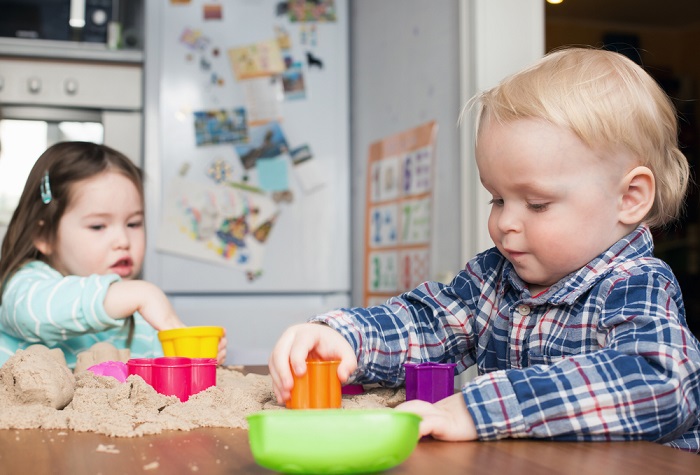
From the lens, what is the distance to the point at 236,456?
561 millimetres

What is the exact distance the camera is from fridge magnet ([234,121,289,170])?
276 centimetres

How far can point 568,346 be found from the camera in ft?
2.77

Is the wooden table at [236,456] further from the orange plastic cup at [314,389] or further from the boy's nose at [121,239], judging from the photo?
the boy's nose at [121,239]

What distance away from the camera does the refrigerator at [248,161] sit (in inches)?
106

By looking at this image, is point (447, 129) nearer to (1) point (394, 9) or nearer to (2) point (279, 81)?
(1) point (394, 9)

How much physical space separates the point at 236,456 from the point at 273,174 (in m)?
2.24

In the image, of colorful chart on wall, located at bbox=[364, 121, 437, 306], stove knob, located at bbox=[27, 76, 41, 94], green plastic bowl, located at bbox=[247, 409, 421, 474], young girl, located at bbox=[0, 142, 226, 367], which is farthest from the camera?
stove knob, located at bbox=[27, 76, 41, 94]

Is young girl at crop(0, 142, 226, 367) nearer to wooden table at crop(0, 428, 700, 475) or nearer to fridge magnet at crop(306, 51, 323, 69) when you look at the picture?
wooden table at crop(0, 428, 700, 475)

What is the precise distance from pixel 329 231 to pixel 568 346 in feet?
6.51

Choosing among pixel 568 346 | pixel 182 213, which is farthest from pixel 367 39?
pixel 568 346

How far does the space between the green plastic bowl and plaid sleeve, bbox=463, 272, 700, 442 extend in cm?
18

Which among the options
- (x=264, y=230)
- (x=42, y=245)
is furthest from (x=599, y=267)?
(x=264, y=230)

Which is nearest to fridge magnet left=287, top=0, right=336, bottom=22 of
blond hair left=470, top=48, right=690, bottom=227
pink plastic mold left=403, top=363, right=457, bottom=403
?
blond hair left=470, top=48, right=690, bottom=227

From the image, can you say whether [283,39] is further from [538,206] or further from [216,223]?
[538,206]
